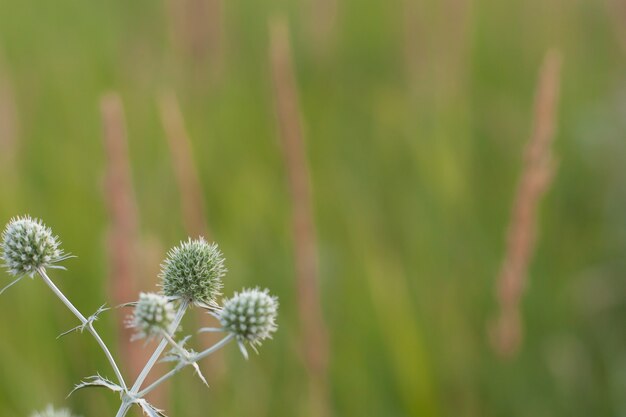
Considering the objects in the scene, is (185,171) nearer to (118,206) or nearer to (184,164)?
(184,164)

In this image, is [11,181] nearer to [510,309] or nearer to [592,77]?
[510,309]

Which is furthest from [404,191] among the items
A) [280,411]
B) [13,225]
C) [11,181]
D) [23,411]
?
[13,225]

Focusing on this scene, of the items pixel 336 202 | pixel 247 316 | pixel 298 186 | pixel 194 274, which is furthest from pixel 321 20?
pixel 247 316

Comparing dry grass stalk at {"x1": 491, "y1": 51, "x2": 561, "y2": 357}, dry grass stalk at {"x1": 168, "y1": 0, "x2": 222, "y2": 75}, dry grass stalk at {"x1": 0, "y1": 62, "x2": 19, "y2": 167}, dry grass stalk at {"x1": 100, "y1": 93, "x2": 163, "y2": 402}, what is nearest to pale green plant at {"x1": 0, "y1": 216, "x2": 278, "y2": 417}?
dry grass stalk at {"x1": 100, "y1": 93, "x2": 163, "y2": 402}

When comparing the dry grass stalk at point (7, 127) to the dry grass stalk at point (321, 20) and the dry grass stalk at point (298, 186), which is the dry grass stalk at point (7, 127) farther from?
the dry grass stalk at point (321, 20)

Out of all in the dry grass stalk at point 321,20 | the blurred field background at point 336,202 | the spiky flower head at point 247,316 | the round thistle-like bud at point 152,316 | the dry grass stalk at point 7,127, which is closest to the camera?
the round thistle-like bud at point 152,316

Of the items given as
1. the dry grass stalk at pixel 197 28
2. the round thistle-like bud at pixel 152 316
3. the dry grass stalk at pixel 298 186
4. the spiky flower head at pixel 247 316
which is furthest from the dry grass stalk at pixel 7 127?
the round thistle-like bud at pixel 152 316

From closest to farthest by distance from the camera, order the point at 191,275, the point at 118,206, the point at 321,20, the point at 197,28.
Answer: the point at 191,275 < the point at 118,206 < the point at 197,28 < the point at 321,20
